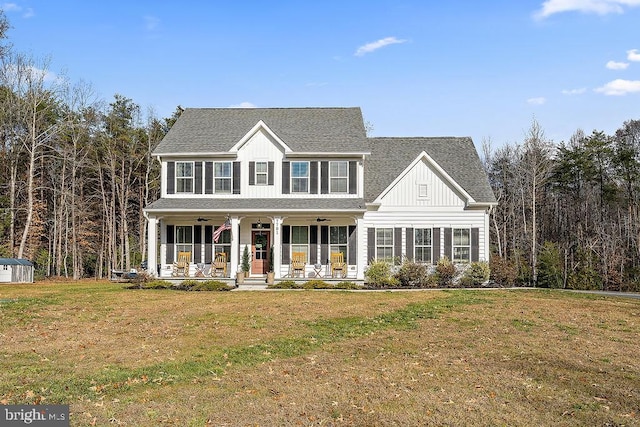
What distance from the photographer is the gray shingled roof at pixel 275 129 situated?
81.0 feet

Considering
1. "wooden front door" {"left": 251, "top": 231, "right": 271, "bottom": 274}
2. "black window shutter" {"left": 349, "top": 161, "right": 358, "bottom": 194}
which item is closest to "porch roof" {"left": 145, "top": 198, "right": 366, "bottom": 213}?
"black window shutter" {"left": 349, "top": 161, "right": 358, "bottom": 194}

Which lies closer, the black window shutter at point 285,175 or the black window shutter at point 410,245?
the black window shutter at point 410,245

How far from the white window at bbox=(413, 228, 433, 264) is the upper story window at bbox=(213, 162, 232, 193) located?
9007mm

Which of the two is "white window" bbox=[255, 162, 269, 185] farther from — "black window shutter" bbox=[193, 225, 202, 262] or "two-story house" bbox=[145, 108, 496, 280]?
"black window shutter" bbox=[193, 225, 202, 262]

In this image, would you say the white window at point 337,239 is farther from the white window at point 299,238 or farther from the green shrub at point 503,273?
the green shrub at point 503,273

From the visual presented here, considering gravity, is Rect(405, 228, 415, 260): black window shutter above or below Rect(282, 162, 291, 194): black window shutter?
below

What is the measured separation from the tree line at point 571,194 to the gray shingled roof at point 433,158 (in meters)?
7.15

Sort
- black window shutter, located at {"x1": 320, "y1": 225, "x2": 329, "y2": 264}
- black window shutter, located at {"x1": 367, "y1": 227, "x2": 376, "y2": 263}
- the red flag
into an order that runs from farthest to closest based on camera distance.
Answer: black window shutter, located at {"x1": 320, "y1": 225, "x2": 329, "y2": 264} < black window shutter, located at {"x1": 367, "y1": 227, "x2": 376, "y2": 263} < the red flag

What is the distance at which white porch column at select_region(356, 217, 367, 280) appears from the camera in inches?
915

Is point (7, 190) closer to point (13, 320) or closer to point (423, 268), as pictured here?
point (13, 320)

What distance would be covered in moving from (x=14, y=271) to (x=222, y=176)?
11.4 meters

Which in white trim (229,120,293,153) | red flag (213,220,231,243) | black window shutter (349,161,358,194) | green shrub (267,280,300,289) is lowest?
green shrub (267,280,300,289)

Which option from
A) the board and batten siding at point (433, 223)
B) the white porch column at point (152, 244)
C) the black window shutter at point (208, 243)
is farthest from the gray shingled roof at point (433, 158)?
the white porch column at point (152, 244)

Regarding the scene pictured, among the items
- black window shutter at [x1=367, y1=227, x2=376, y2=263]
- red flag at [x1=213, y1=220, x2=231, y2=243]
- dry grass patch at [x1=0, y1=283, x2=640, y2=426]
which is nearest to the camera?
dry grass patch at [x1=0, y1=283, x2=640, y2=426]
